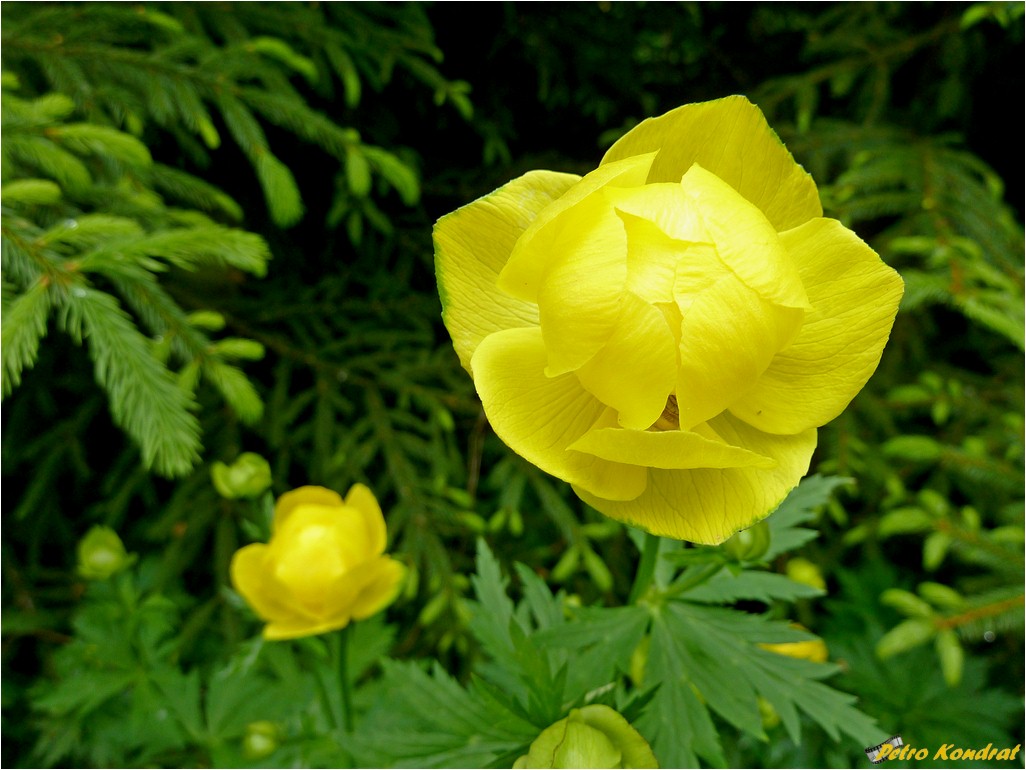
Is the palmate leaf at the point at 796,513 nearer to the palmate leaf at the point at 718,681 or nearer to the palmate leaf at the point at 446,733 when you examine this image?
the palmate leaf at the point at 718,681

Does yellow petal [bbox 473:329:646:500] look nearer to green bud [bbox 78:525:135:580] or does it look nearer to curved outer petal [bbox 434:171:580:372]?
curved outer petal [bbox 434:171:580:372]

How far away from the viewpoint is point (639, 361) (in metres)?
0.52

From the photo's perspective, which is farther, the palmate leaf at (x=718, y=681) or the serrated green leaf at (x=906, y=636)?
the serrated green leaf at (x=906, y=636)

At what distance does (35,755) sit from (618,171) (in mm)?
1521

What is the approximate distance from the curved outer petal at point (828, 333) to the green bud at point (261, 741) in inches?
33.1

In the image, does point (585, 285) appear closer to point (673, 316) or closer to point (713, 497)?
point (673, 316)

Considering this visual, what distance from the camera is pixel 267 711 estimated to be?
1312 millimetres

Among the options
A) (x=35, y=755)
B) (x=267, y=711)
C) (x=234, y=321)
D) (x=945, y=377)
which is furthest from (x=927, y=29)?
(x=35, y=755)

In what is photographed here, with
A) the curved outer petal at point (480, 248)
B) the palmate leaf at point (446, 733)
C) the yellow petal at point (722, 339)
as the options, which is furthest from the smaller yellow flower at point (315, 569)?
the yellow petal at point (722, 339)

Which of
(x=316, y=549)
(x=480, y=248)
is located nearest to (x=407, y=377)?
(x=316, y=549)

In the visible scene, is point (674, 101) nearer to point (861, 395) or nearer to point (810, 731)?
point (861, 395)

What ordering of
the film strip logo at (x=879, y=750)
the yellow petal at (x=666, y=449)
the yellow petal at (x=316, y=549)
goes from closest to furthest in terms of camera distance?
1. the yellow petal at (x=666, y=449)
2. the film strip logo at (x=879, y=750)
3. the yellow petal at (x=316, y=549)

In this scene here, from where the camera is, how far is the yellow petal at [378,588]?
40.7 inches

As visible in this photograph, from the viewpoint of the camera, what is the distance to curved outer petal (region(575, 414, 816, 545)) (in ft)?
1.81
